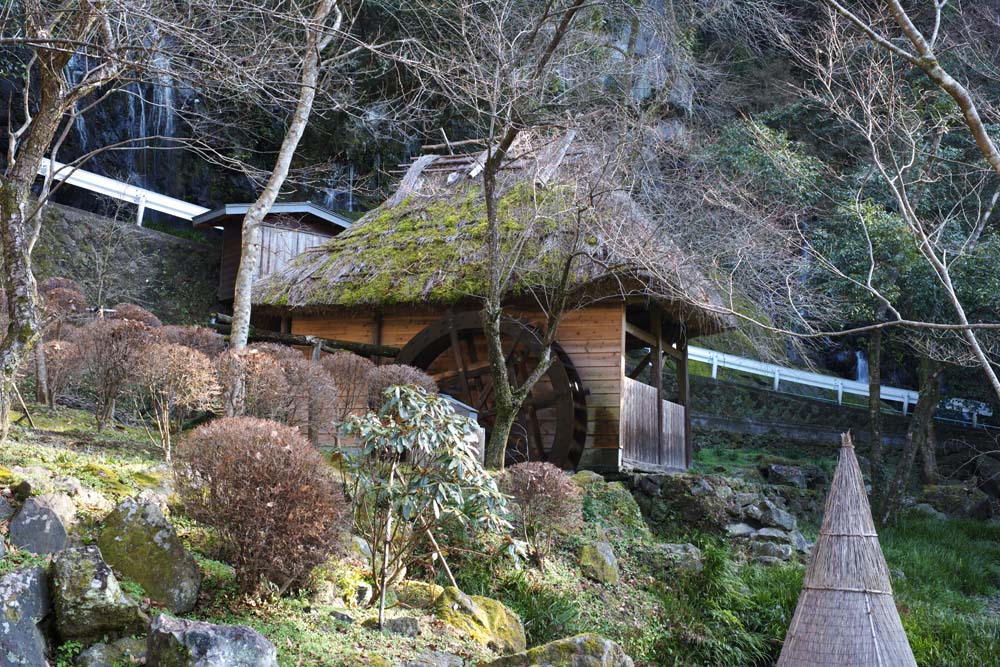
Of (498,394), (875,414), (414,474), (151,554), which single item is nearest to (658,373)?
(498,394)

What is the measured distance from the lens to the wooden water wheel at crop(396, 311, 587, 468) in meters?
12.3

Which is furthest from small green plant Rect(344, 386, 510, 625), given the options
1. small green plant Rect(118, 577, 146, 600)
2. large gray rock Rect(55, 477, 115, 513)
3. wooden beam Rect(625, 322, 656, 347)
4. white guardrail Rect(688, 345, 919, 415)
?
white guardrail Rect(688, 345, 919, 415)

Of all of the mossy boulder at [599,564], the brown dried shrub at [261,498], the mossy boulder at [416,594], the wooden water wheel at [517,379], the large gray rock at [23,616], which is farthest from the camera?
the wooden water wheel at [517,379]

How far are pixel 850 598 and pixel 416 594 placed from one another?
3.16 metres

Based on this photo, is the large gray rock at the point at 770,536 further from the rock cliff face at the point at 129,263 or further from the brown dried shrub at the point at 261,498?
the rock cliff face at the point at 129,263

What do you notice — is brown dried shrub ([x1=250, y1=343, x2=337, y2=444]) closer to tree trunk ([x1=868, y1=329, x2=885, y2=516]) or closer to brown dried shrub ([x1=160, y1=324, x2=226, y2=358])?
brown dried shrub ([x1=160, y1=324, x2=226, y2=358])

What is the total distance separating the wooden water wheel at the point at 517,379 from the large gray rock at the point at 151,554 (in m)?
6.96

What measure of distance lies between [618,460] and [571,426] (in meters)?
0.82

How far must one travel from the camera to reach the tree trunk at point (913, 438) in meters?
15.9

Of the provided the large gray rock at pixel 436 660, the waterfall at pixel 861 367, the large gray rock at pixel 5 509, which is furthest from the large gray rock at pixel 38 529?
the waterfall at pixel 861 367

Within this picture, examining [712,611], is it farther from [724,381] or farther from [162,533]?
[724,381]

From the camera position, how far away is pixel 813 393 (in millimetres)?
23938

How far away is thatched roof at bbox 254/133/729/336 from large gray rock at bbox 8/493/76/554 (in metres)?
6.01

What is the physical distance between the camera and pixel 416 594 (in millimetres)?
6863
